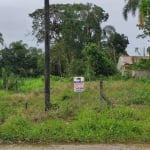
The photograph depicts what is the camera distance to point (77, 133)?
1152 cm

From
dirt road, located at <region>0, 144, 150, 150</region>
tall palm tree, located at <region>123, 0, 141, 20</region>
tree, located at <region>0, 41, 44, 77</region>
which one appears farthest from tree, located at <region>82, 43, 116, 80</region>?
dirt road, located at <region>0, 144, 150, 150</region>

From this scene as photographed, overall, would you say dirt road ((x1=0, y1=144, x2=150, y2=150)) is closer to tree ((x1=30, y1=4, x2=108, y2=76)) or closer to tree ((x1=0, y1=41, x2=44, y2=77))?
tree ((x1=30, y1=4, x2=108, y2=76))

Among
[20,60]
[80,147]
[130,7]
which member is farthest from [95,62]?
[80,147]

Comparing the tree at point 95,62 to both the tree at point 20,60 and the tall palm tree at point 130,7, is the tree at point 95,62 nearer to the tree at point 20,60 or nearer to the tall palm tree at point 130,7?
the tall palm tree at point 130,7

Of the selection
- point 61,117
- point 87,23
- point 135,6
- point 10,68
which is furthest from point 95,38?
point 61,117

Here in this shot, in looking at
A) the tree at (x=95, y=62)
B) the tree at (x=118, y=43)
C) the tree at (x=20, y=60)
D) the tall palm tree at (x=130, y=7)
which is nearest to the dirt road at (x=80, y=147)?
the tall palm tree at (x=130, y=7)

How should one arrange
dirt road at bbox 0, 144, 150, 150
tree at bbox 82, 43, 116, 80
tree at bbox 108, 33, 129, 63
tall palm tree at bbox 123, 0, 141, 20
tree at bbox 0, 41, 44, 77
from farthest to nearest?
tree at bbox 0, 41, 44, 77
tree at bbox 108, 33, 129, 63
tree at bbox 82, 43, 116, 80
tall palm tree at bbox 123, 0, 141, 20
dirt road at bbox 0, 144, 150, 150

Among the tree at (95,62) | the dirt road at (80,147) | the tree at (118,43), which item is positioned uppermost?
the tree at (118,43)

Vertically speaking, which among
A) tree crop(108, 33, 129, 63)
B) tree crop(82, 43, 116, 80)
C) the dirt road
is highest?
tree crop(108, 33, 129, 63)

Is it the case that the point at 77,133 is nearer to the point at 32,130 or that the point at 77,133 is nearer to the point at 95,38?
the point at 32,130

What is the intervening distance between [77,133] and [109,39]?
5466 cm

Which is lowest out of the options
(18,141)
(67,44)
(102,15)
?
(18,141)

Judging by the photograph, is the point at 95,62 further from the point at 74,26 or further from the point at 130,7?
the point at 74,26

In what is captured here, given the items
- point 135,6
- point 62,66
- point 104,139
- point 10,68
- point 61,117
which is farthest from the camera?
point 10,68
